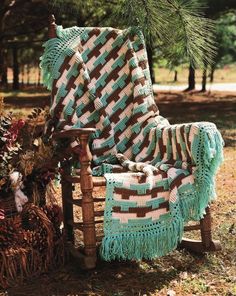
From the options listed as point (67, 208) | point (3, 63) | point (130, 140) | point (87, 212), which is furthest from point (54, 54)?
Result: point (3, 63)

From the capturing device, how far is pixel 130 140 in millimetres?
3389

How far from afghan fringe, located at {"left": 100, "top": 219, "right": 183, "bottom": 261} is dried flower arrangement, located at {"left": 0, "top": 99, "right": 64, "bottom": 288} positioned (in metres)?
0.32

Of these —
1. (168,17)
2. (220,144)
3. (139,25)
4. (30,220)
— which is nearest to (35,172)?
(30,220)

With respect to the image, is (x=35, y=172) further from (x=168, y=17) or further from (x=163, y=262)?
(x=168, y=17)

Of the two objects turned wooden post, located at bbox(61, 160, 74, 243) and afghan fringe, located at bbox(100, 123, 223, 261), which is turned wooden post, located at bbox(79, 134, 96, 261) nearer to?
afghan fringe, located at bbox(100, 123, 223, 261)

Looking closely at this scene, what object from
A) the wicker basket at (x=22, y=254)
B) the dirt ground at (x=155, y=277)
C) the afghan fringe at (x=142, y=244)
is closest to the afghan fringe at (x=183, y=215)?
the afghan fringe at (x=142, y=244)

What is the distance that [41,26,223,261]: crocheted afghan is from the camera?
2.71 meters

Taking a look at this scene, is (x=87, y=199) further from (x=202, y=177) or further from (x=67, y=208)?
(x=202, y=177)

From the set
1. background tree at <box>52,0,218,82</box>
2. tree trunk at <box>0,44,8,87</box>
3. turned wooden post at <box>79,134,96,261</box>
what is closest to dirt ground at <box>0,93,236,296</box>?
turned wooden post at <box>79,134,96,261</box>

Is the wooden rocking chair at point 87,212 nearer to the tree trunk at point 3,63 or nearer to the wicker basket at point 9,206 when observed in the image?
the wicker basket at point 9,206

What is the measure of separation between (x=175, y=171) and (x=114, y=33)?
3.68ft

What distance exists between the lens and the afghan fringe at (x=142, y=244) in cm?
268

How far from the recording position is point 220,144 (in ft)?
9.15

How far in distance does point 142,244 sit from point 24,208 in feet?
1.99
